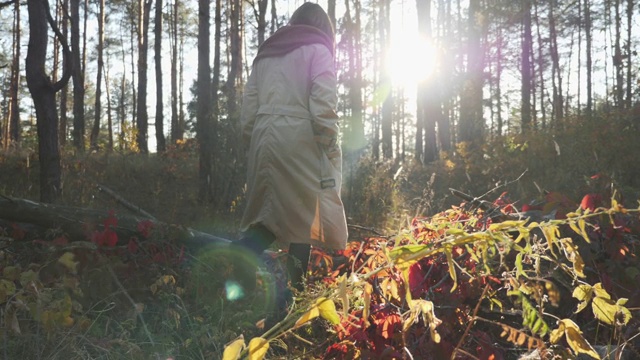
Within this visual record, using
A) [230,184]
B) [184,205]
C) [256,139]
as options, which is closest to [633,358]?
[256,139]

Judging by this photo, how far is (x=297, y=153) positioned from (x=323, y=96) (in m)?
0.40

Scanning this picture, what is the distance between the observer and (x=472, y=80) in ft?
60.7

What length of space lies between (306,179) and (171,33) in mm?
28697

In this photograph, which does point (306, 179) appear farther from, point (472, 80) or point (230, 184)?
point (472, 80)

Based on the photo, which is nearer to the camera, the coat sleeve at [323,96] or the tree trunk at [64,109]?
the coat sleeve at [323,96]

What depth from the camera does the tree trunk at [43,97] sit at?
16.4 ft

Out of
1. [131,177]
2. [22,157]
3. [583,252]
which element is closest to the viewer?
[583,252]

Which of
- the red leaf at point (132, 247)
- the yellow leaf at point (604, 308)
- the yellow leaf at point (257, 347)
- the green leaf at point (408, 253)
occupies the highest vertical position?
the green leaf at point (408, 253)

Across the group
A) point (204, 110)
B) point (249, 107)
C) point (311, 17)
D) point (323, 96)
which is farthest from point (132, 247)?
point (204, 110)

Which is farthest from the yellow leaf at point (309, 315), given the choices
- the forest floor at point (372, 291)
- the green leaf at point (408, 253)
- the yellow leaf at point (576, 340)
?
the yellow leaf at point (576, 340)

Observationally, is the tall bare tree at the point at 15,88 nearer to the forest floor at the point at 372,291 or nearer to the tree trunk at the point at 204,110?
the tree trunk at the point at 204,110

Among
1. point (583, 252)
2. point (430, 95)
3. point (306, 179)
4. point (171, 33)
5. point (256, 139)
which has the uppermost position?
point (171, 33)

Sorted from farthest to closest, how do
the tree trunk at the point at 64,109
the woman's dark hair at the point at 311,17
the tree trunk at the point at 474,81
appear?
the tree trunk at the point at 474,81 < the tree trunk at the point at 64,109 < the woman's dark hair at the point at 311,17

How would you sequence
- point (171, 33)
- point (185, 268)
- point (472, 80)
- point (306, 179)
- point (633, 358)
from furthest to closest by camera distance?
1. point (171, 33)
2. point (472, 80)
3. point (185, 268)
4. point (306, 179)
5. point (633, 358)
